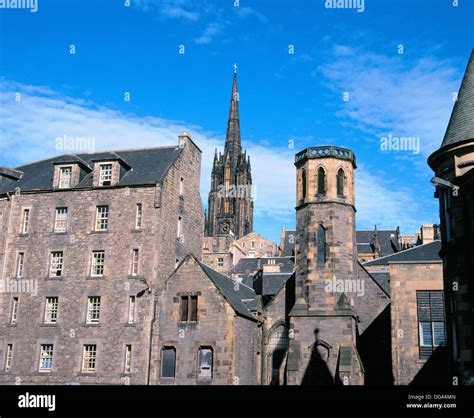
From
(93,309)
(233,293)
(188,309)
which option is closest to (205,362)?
(188,309)

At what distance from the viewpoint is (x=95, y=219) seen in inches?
1266

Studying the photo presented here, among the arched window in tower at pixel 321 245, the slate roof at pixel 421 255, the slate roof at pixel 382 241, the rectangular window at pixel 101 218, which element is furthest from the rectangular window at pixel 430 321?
the slate roof at pixel 382 241

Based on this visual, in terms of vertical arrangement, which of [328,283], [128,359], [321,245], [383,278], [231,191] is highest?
[231,191]

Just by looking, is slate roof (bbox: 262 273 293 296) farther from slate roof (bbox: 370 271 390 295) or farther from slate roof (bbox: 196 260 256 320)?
slate roof (bbox: 370 271 390 295)

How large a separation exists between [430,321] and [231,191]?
9256 centimetres

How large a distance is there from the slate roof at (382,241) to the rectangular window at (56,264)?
40.4 metres

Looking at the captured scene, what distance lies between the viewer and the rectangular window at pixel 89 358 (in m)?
29.7

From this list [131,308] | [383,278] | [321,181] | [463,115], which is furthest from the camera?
[383,278]

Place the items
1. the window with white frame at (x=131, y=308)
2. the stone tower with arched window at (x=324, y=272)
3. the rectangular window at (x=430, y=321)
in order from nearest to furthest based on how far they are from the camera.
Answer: the rectangular window at (x=430, y=321)
the stone tower with arched window at (x=324, y=272)
the window with white frame at (x=131, y=308)

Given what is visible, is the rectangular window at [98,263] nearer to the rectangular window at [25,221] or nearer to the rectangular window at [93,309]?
the rectangular window at [93,309]

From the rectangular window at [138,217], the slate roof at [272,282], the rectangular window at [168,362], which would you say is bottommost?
the rectangular window at [168,362]

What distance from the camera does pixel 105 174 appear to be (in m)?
33.1

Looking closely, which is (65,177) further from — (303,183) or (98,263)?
(303,183)

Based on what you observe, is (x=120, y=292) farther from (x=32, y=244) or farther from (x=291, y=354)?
(x=291, y=354)
